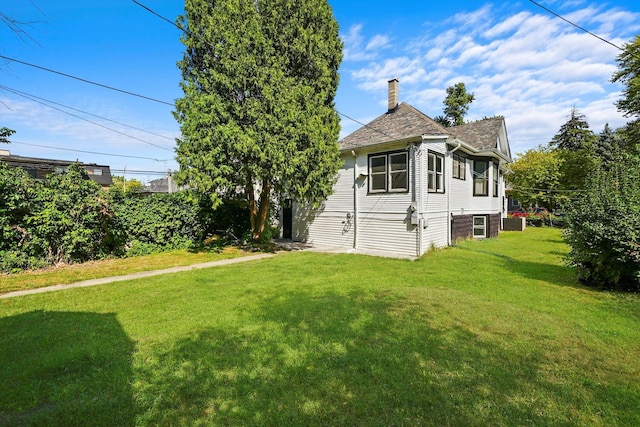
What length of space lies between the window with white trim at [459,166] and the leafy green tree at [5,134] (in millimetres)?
14839

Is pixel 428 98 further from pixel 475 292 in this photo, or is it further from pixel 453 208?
pixel 475 292

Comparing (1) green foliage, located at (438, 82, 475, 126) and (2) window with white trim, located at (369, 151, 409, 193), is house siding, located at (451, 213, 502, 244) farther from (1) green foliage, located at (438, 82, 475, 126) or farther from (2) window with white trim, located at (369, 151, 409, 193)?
(1) green foliage, located at (438, 82, 475, 126)

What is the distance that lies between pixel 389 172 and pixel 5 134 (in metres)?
11.5

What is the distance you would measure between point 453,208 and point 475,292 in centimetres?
768

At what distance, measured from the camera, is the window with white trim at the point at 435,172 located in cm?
1112

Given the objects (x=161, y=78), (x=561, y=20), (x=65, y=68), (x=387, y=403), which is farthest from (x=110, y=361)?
(x=161, y=78)

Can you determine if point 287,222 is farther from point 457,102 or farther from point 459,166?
point 457,102

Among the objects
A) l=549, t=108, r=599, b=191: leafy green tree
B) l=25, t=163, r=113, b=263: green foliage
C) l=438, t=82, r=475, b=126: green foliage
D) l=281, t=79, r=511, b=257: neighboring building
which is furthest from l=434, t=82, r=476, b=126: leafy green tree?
l=25, t=163, r=113, b=263: green foliage

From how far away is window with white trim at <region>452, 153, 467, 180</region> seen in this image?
1301 centimetres

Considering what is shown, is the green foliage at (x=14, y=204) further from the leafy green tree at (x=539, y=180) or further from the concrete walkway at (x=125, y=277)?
the leafy green tree at (x=539, y=180)

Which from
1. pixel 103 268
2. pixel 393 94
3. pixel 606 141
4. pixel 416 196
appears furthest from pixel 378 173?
pixel 606 141

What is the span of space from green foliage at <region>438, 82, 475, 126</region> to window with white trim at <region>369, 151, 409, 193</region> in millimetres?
23007

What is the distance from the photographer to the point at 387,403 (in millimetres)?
2566

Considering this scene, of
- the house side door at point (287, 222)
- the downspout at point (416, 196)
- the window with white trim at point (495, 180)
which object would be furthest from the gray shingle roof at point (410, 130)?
the house side door at point (287, 222)
